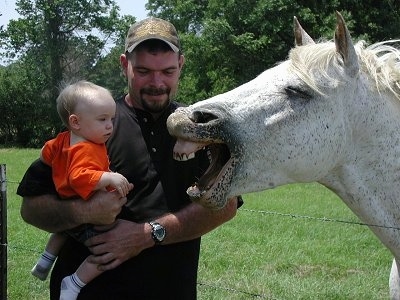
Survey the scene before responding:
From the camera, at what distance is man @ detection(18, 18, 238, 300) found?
6.91 feet

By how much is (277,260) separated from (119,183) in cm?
354

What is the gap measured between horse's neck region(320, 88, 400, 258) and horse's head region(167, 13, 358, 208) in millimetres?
63

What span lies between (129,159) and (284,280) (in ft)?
9.52

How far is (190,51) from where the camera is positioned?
2309 cm

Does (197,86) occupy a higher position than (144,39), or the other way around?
(144,39)

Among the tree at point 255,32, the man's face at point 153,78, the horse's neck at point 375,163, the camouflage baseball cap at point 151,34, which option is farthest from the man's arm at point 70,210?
the tree at point 255,32

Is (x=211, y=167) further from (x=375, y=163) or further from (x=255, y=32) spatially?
(x=255, y=32)

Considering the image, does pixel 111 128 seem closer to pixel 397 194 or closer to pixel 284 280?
pixel 397 194

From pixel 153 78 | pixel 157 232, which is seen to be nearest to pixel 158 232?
pixel 157 232

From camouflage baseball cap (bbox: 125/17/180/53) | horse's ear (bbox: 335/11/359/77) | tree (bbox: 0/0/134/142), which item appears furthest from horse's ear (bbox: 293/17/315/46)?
tree (bbox: 0/0/134/142)

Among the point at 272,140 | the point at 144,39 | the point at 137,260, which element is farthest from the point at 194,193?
the point at 144,39

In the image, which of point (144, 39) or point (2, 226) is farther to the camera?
point (2, 226)

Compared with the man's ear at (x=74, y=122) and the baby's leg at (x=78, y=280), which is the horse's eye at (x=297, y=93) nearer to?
the man's ear at (x=74, y=122)

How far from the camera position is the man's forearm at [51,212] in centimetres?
214
